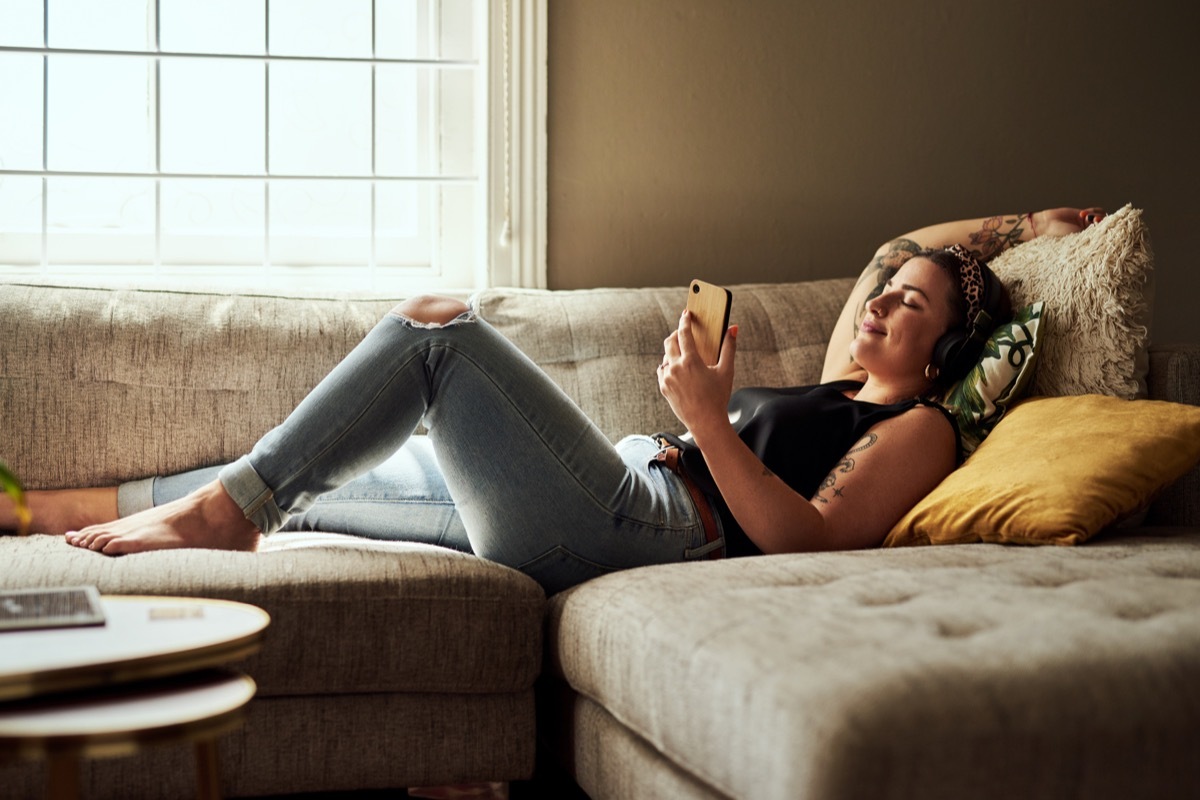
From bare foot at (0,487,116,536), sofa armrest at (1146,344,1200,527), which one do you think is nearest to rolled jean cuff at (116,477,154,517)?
bare foot at (0,487,116,536)

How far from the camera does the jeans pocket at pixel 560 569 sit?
173 centimetres

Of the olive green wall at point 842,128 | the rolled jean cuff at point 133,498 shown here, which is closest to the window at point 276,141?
the olive green wall at point 842,128

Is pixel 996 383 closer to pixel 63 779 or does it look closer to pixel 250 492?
pixel 250 492

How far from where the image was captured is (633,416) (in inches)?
90.2

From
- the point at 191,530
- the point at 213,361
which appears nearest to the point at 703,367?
the point at 191,530

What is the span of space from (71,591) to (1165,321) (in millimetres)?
2856

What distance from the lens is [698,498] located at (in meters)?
1.83

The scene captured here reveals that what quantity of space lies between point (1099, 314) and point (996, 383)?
21 cm

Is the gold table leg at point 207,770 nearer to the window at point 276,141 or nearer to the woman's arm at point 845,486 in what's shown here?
the woman's arm at point 845,486

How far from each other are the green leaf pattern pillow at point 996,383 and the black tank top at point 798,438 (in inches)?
1.6

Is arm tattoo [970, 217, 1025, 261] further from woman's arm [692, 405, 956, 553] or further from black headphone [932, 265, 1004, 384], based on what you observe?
woman's arm [692, 405, 956, 553]

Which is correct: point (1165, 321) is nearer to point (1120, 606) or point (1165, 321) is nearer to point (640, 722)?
point (1120, 606)

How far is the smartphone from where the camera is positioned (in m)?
1.69

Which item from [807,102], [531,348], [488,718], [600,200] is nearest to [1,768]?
[488,718]
